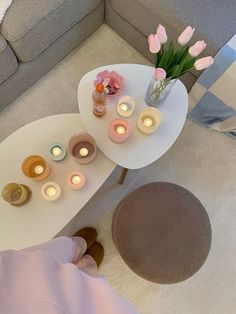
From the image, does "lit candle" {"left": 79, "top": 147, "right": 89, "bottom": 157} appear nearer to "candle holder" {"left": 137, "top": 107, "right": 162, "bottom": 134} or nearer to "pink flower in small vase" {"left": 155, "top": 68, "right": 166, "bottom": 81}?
"candle holder" {"left": 137, "top": 107, "right": 162, "bottom": 134}

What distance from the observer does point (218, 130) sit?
1.52 metres

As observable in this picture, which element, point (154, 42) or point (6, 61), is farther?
point (6, 61)

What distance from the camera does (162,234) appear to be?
110 centimetres

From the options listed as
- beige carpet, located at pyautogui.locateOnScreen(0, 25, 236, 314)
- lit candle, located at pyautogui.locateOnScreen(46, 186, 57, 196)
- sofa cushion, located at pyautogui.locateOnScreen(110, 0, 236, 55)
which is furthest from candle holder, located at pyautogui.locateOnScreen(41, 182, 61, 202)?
sofa cushion, located at pyautogui.locateOnScreen(110, 0, 236, 55)

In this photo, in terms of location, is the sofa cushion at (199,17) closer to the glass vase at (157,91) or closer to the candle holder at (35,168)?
the glass vase at (157,91)

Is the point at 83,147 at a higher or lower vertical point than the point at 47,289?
lower

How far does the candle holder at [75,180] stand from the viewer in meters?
1.05

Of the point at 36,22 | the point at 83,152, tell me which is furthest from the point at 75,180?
the point at 36,22

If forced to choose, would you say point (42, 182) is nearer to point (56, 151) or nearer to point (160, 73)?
point (56, 151)

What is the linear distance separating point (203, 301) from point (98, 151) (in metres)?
0.82

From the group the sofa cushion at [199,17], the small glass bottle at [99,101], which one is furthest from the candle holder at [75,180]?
the sofa cushion at [199,17]

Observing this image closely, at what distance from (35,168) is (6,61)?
0.53 metres

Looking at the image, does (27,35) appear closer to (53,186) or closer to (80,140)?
(80,140)

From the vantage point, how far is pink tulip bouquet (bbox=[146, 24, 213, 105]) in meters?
0.86
